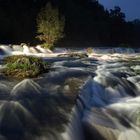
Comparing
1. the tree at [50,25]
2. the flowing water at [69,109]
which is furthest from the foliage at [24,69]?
the tree at [50,25]

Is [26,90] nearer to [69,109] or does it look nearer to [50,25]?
[69,109]

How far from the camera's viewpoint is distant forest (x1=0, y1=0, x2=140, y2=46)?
55259mm

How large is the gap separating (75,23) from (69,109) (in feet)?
220

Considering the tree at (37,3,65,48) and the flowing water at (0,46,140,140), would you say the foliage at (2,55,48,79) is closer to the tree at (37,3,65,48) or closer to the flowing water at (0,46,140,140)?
the flowing water at (0,46,140,140)

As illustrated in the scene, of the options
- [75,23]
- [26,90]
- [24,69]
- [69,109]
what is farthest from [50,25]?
[75,23]

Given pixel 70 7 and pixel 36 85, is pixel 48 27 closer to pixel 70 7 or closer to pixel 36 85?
pixel 36 85

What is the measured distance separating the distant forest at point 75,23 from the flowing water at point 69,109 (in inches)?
1354

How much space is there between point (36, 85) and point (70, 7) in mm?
64079

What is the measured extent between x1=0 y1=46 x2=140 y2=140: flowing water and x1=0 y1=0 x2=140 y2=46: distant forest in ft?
113

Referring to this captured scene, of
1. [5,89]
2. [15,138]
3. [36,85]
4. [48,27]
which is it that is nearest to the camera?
[15,138]

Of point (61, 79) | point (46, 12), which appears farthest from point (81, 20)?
point (61, 79)

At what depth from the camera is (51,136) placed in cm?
902

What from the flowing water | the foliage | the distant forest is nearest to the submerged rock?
the flowing water

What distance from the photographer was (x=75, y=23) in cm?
7719
